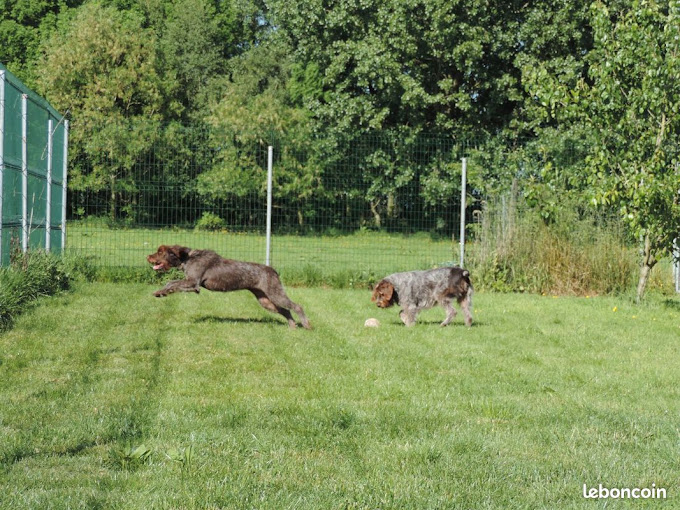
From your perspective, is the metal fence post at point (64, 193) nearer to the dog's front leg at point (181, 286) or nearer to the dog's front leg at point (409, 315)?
the dog's front leg at point (181, 286)

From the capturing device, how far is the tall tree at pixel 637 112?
37.8 feet

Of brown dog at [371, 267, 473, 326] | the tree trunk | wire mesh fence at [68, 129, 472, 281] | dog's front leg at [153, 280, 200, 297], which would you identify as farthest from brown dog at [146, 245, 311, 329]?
the tree trunk

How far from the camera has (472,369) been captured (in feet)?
23.5

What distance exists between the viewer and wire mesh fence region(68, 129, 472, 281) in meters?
14.8

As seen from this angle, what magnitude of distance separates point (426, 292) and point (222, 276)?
8.26 ft

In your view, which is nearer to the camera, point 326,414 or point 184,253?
point 326,414

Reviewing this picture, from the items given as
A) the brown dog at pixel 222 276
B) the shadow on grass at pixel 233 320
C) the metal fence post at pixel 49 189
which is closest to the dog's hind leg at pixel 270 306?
the brown dog at pixel 222 276

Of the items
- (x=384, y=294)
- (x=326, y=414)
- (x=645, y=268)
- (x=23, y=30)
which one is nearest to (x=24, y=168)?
(x=384, y=294)

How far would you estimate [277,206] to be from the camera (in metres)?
15.5

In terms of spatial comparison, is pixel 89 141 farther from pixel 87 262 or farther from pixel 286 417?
pixel 286 417

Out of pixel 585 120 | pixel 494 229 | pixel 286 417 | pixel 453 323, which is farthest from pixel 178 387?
pixel 494 229

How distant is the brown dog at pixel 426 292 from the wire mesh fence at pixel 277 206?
183 inches

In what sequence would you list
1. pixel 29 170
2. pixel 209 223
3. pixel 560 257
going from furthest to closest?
pixel 209 223
pixel 560 257
pixel 29 170

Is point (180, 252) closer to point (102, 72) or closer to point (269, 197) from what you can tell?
point (269, 197)
